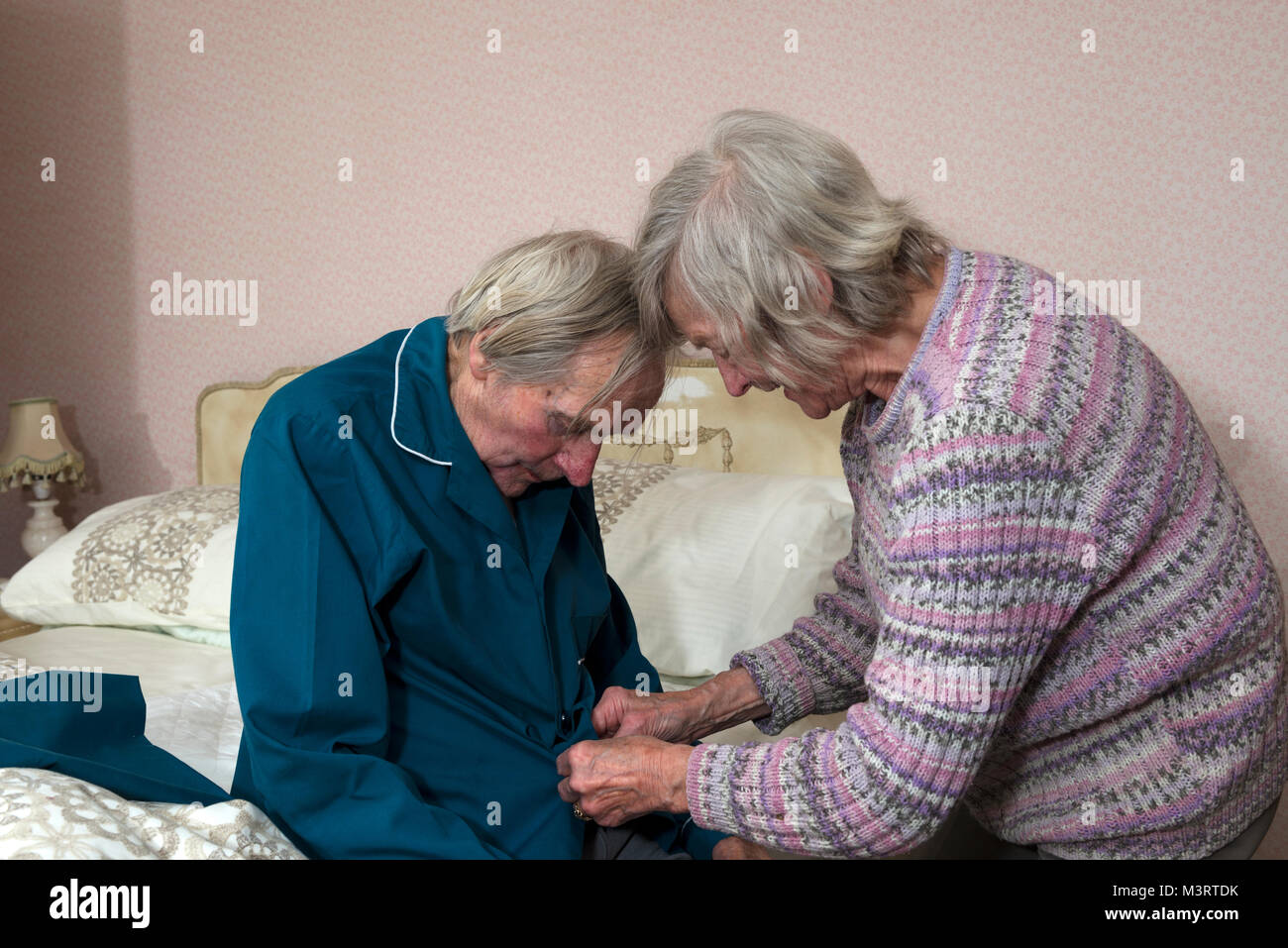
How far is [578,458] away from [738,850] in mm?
568

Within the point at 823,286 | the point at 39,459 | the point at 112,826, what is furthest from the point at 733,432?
the point at 39,459

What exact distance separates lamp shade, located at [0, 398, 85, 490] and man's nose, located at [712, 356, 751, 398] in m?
2.79

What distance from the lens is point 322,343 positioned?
3199 mm

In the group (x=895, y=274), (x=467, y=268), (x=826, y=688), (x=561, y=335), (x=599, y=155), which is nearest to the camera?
(x=895, y=274)

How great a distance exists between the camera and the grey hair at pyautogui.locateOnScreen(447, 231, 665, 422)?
1.24 meters

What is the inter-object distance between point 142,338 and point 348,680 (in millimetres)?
2824

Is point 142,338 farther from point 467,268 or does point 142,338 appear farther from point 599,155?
point 599,155

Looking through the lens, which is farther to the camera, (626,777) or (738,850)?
(738,850)

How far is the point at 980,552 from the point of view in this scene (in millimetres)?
945

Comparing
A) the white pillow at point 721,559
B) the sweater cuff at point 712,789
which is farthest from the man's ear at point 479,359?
the white pillow at point 721,559

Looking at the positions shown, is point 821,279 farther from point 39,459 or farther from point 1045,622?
point 39,459

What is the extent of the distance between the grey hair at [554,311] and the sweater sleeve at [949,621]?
16.2 inches

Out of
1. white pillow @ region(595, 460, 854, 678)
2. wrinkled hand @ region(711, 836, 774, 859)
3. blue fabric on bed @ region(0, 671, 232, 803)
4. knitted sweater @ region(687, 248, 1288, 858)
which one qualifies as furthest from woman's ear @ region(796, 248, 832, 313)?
white pillow @ region(595, 460, 854, 678)
